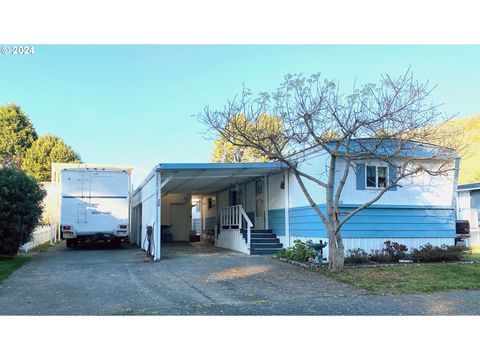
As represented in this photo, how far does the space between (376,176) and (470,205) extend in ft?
48.3

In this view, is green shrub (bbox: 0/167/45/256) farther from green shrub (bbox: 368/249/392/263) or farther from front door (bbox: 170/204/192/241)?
front door (bbox: 170/204/192/241)

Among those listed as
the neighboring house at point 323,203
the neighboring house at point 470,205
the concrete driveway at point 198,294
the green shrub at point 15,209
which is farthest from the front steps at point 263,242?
the neighboring house at point 470,205

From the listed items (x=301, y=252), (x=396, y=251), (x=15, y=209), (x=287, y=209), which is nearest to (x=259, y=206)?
(x=287, y=209)

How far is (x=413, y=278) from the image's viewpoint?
10711mm

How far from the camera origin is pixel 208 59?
1163cm

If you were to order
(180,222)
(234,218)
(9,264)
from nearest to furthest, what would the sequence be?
(9,264) → (234,218) → (180,222)

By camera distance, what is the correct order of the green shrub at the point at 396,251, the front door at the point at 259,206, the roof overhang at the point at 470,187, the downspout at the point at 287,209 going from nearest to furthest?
the green shrub at the point at 396,251, the downspout at the point at 287,209, the front door at the point at 259,206, the roof overhang at the point at 470,187

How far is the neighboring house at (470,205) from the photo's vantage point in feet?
79.8

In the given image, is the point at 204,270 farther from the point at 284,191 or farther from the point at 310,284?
the point at 284,191

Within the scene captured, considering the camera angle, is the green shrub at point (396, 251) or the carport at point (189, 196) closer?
the green shrub at point (396, 251)

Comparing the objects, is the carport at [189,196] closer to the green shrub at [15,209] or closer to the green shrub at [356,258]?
the green shrub at [356,258]

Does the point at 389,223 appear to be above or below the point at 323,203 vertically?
below

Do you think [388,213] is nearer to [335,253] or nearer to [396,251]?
[396,251]

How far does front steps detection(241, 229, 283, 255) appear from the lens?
16.6 m
